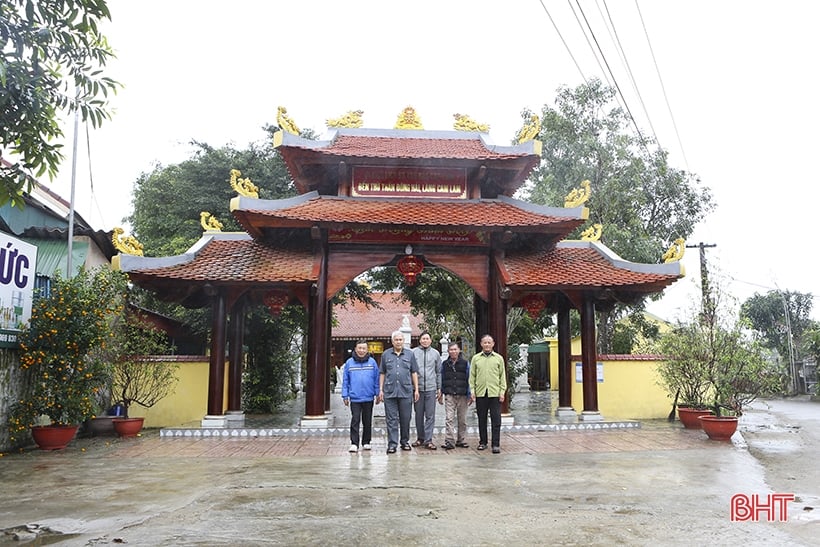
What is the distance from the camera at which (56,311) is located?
8.37m

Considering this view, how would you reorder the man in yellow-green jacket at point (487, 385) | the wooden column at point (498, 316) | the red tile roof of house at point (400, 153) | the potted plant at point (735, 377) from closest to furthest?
1. the man in yellow-green jacket at point (487, 385)
2. the potted plant at point (735, 377)
3. the wooden column at point (498, 316)
4. the red tile roof of house at point (400, 153)

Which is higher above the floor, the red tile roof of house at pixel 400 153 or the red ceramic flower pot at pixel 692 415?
the red tile roof of house at pixel 400 153

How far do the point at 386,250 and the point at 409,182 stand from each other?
58.4 inches

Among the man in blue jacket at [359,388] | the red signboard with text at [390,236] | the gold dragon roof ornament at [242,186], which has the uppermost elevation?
the gold dragon roof ornament at [242,186]

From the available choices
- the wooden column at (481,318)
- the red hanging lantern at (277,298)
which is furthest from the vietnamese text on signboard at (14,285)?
the wooden column at (481,318)

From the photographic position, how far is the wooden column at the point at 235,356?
1121 cm

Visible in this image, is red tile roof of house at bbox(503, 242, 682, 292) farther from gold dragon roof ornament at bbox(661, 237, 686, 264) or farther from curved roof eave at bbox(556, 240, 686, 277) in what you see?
gold dragon roof ornament at bbox(661, 237, 686, 264)

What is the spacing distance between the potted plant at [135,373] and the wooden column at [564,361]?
22.7ft

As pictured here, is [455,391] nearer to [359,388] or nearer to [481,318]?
[359,388]

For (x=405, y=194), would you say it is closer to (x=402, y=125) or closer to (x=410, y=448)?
(x=402, y=125)

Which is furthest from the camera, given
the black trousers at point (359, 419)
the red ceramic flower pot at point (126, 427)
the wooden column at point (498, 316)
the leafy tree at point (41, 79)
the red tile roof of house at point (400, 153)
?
the red tile roof of house at point (400, 153)

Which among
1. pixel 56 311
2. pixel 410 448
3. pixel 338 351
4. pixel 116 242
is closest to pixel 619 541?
pixel 410 448

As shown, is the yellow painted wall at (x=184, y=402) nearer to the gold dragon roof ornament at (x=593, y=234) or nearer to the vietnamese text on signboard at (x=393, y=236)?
the vietnamese text on signboard at (x=393, y=236)

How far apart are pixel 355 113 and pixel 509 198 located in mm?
3559
